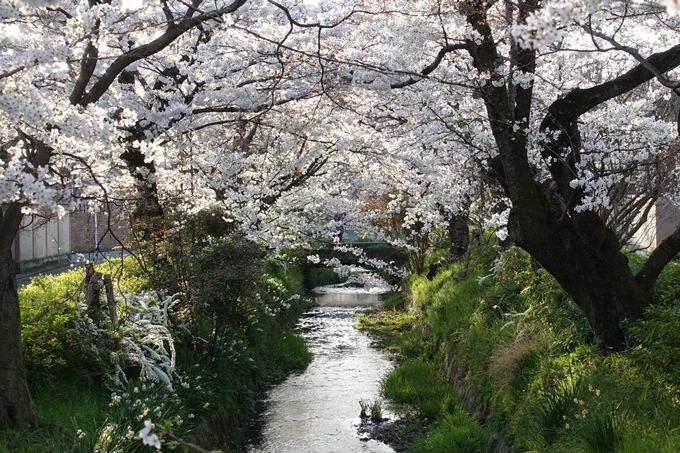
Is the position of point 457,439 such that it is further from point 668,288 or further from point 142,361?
point 142,361

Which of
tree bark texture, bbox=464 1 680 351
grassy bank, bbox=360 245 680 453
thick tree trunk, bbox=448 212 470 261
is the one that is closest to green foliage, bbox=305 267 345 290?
thick tree trunk, bbox=448 212 470 261

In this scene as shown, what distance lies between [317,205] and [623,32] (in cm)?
664

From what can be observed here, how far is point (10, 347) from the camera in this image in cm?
532

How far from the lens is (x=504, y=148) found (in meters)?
6.33

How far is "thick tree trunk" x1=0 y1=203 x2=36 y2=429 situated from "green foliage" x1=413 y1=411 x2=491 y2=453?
4057mm

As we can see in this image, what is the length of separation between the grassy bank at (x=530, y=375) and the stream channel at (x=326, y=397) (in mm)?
628

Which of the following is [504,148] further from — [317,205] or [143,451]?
[317,205]

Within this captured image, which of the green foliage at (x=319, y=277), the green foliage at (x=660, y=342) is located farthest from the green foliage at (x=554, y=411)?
the green foliage at (x=319, y=277)

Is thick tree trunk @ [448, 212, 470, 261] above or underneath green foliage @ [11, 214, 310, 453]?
above

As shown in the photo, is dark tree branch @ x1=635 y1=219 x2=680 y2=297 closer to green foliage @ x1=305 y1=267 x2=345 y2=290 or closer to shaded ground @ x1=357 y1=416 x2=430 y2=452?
shaded ground @ x1=357 y1=416 x2=430 y2=452

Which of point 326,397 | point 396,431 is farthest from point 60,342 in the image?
point 326,397

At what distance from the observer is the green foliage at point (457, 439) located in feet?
23.3

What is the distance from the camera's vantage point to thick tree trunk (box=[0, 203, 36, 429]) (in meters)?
5.28

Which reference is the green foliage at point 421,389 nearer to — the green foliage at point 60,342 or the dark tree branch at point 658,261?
the dark tree branch at point 658,261
